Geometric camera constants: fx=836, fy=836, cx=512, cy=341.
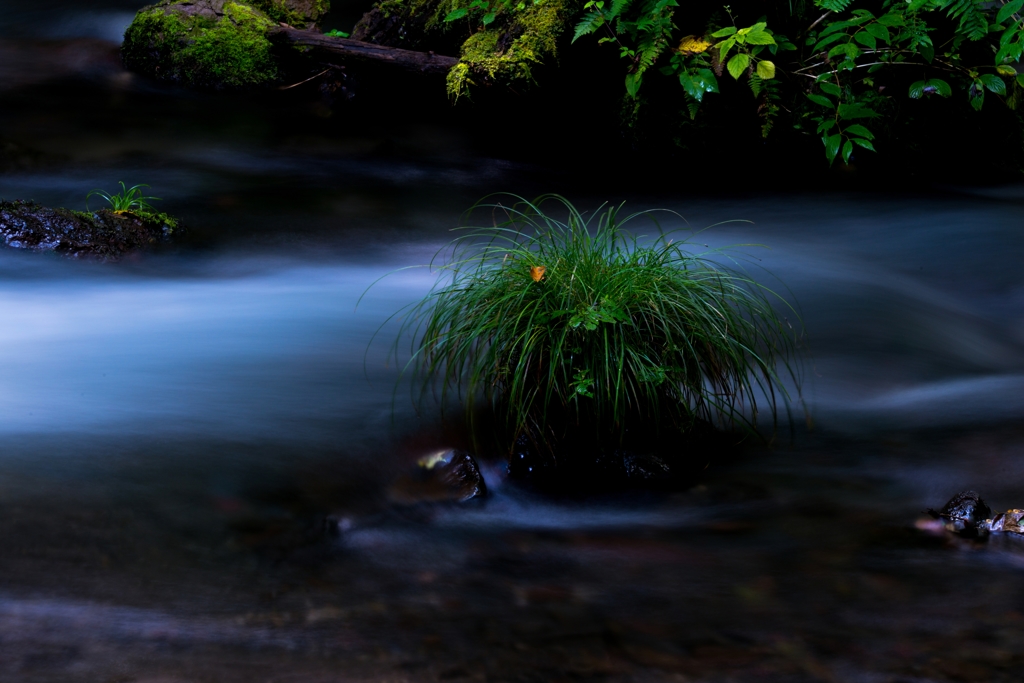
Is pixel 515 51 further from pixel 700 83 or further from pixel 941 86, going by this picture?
pixel 941 86

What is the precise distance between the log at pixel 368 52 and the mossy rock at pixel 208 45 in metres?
0.24

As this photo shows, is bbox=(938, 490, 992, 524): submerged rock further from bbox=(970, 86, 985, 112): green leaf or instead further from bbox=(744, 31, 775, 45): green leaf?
bbox=(970, 86, 985, 112): green leaf

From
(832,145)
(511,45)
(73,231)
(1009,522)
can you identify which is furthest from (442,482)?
(511,45)

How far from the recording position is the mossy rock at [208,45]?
709 cm

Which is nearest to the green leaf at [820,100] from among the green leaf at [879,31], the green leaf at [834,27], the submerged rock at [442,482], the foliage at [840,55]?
the foliage at [840,55]

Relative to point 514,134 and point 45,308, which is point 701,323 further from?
point 514,134

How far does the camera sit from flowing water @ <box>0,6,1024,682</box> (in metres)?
1.92

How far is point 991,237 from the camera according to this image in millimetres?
4902

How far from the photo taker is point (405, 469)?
2.82m

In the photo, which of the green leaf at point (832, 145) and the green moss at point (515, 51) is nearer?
the green leaf at point (832, 145)

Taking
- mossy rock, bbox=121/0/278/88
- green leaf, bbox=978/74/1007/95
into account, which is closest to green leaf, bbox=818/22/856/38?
green leaf, bbox=978/74/1007/95

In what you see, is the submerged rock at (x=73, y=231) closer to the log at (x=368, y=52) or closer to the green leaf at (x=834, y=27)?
the log at (x=368, y=52)

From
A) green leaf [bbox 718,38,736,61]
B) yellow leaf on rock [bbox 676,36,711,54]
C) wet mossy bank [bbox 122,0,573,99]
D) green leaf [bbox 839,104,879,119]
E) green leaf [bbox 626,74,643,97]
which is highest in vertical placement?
wet mossy bank [bbox 122,0,573,99]

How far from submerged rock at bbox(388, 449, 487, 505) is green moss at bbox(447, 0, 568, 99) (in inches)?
142
